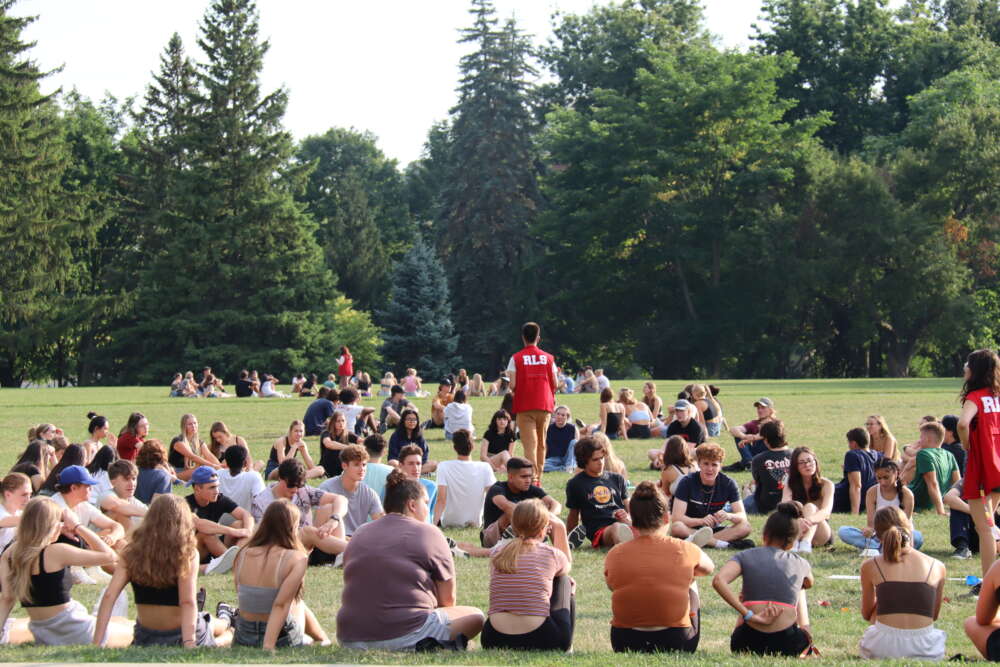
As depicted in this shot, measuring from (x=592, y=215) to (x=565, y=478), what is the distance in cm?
4707

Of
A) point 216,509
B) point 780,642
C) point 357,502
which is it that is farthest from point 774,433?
point 780,642

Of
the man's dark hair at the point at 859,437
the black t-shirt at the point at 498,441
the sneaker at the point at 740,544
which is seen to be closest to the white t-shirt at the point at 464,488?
the sneaker at the point at 740,544

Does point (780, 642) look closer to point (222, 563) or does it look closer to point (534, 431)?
point (222, 563)

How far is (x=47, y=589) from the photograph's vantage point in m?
7.78

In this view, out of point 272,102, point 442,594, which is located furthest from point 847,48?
point 442,594

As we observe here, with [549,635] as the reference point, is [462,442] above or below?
above

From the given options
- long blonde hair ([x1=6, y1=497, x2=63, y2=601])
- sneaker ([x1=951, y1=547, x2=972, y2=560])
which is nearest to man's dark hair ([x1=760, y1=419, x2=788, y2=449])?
sneaker ([x1=951, y1=547, x2=972, y2=560])

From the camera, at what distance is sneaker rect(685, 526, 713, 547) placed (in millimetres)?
11070

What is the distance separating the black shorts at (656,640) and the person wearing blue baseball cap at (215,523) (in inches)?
170

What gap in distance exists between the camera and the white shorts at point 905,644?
23.9ft

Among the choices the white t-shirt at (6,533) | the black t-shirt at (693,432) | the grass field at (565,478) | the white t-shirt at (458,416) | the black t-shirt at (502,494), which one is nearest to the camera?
the grass field at (565,478)

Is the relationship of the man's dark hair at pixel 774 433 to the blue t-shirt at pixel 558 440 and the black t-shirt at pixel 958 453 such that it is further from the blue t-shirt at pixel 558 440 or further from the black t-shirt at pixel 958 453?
the blue t-shirt at pixel 558 440

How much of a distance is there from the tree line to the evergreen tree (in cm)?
13

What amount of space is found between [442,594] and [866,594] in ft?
8.24
